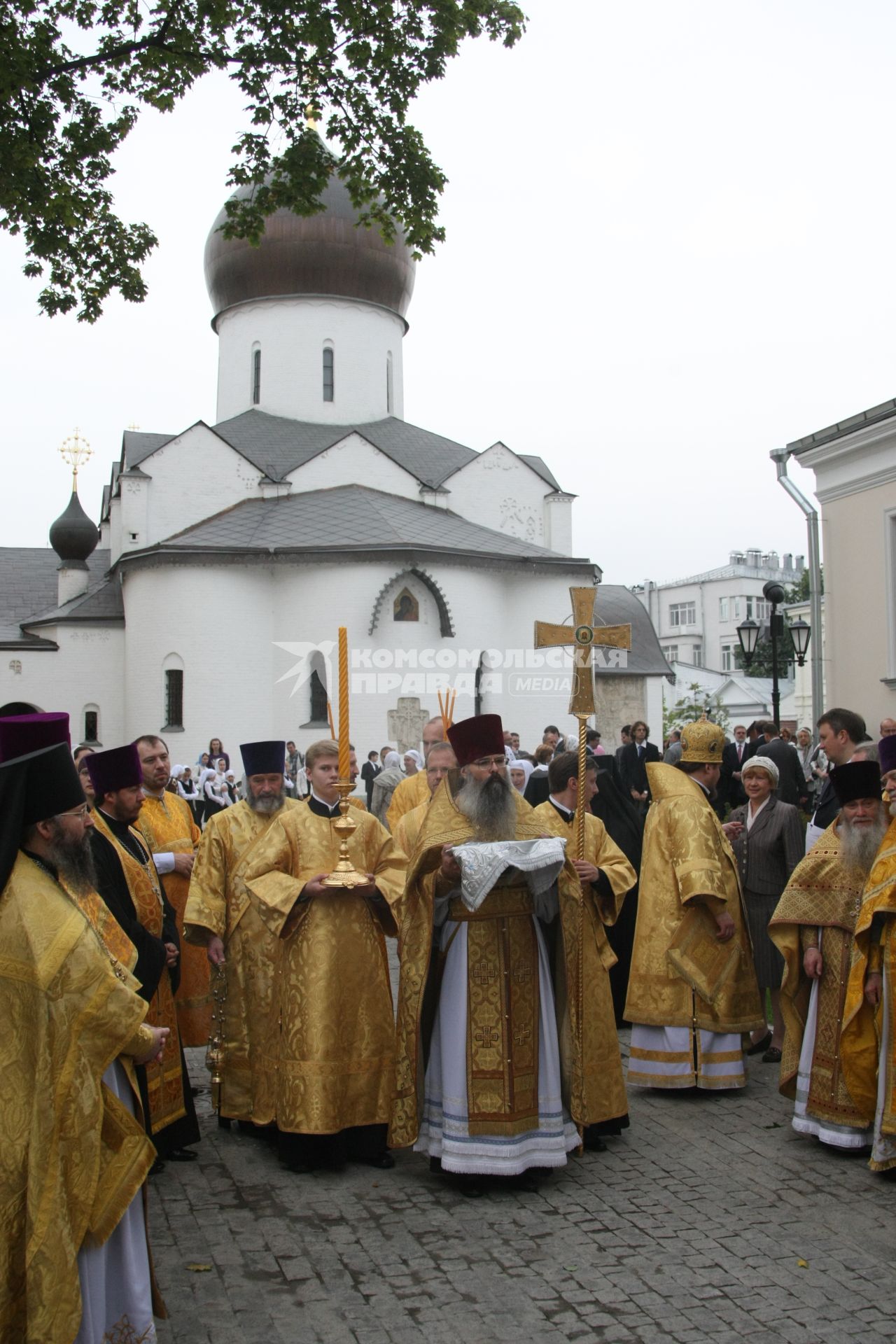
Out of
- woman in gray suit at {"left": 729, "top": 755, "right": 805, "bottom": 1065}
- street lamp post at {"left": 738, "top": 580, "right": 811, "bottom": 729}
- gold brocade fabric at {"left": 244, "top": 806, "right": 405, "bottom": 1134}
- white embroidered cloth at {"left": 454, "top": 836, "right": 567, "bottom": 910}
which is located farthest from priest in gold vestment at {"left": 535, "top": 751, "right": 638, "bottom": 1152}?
street lamp post at {"left": 738, "top": 580, "right": 811, "bottom": 729}

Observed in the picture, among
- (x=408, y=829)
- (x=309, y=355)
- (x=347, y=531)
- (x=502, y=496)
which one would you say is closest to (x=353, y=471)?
(x=347, y=531)

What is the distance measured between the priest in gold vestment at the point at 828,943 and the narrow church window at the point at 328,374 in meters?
29.9

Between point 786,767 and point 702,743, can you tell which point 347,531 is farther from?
point 702,743

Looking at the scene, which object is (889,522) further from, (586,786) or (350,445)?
(350,445)

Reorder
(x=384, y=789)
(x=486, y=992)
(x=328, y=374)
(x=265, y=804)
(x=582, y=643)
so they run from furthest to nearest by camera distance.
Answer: (x=328, y=374) < (x=384, y=789) < (x=265, y=804) < (x=582, y=643) < (x=486, y=992)

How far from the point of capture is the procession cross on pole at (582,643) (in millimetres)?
5422

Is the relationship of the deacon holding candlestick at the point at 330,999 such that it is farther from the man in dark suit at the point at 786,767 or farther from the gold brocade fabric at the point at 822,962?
the man in dark suit at the point at 786,767

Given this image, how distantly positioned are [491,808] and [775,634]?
1011 cm

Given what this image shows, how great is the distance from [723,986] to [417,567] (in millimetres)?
21910

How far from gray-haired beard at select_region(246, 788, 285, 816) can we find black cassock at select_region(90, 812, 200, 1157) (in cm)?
78

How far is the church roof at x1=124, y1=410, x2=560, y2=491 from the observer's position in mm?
32094

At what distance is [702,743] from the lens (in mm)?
6418

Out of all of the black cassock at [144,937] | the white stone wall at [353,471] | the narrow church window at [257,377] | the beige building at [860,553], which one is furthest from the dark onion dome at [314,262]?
the black cassock at [144,937]

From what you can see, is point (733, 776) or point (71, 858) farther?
point (733, 776)
